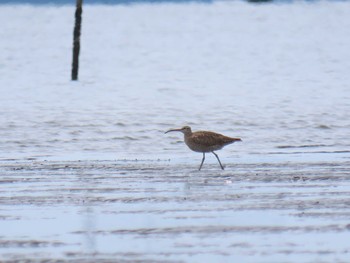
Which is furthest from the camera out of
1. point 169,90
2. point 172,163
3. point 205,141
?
point 169,90

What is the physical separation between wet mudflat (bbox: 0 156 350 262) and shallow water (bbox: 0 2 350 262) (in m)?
0.02

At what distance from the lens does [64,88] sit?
3950cm

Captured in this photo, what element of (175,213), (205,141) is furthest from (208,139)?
(175,213)

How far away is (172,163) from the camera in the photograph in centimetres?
1900

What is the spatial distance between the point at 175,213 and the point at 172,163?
5.80 m

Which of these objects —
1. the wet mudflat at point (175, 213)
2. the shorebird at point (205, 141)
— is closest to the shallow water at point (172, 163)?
the wet mudflat at point (175, 213)

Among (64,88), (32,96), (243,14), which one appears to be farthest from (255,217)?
(243,14)

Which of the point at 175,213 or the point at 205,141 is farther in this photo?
the point at 205,141

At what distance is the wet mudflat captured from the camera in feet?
36.4

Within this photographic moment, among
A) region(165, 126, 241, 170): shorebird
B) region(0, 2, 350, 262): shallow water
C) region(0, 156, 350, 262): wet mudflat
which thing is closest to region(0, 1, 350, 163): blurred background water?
region(0, 2, 350, 262): shallow water

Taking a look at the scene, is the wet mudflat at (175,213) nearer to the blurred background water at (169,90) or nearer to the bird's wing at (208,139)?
the bird's wing at (208,139)

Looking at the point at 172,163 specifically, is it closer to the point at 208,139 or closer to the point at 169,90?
the point at 208,139

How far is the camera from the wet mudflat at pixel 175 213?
36.4 ft

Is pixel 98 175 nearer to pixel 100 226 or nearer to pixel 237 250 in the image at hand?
pixel 100 226
